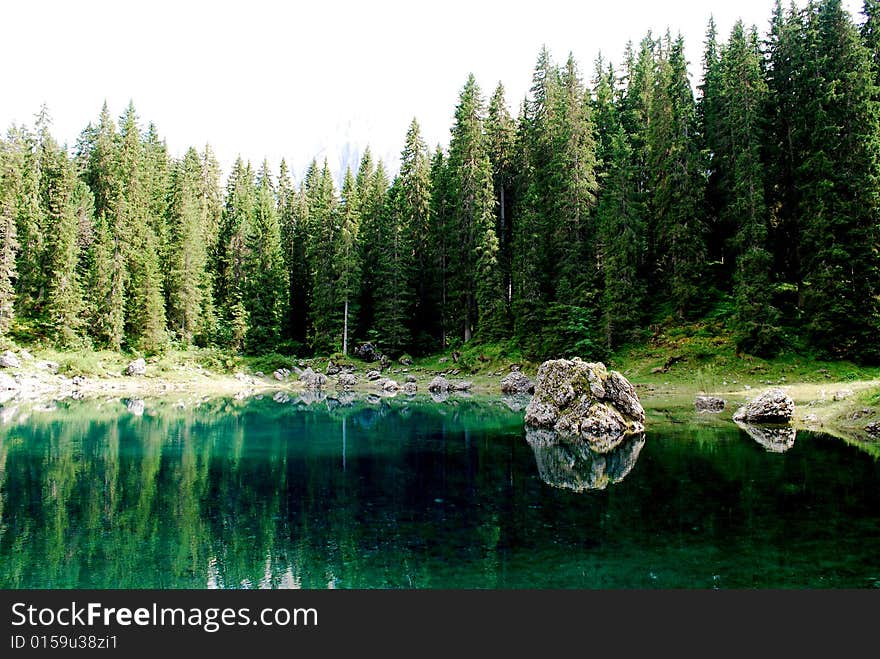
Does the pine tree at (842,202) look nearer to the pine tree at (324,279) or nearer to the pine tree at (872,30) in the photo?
the pine tree at (872,30)

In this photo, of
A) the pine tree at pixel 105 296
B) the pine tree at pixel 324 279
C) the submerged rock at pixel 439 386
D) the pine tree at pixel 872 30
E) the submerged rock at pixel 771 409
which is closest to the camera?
the submerged rock at pixel 771 409

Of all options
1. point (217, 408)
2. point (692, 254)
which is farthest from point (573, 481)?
point (692, 254)

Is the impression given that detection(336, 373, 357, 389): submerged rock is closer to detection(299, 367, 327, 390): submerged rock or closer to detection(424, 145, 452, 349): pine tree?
detection(299, 367, 327, 390): submerged rock

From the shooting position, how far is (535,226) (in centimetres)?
4816

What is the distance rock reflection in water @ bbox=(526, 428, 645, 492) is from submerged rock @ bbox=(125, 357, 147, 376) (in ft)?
128

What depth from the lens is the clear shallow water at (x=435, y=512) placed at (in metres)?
9.29

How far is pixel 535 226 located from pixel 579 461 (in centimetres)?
3238

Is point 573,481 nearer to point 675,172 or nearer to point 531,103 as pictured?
point 675,172

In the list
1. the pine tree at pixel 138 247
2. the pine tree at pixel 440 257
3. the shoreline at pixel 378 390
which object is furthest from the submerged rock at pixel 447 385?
the pine tree at pixel 138 247

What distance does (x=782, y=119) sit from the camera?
41.0 m

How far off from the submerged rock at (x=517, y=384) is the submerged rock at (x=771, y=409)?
1754cm

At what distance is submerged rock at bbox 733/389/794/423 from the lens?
24.3m

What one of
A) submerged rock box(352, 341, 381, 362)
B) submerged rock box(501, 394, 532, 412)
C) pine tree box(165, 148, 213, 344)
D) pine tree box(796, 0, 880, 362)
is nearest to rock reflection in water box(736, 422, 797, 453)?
submerged rock box(501, 394, 532, 412)

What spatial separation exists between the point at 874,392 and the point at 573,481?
15.8 meters
